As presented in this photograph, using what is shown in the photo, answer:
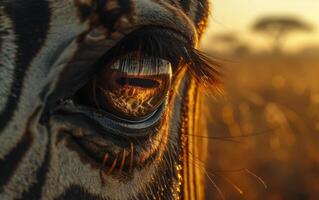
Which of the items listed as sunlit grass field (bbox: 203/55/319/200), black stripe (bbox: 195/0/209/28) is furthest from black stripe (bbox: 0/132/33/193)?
sunlit grass field (bbox: 203/55/319/200)

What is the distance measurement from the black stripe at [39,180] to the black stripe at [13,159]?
0.15ft

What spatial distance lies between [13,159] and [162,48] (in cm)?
41

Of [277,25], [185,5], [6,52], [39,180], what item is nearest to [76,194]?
[39,180]

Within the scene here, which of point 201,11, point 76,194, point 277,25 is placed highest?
point 277,25

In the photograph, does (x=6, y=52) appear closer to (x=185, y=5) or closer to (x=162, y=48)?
(x=162, y=48)

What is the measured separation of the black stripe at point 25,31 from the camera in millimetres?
1521

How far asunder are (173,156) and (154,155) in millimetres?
299

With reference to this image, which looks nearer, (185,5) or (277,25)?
(185,5)

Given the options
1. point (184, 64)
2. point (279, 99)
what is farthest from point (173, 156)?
point (279, 99)

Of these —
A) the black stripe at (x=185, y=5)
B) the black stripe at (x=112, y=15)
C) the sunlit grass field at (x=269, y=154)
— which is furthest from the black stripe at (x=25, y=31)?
the sunlit grass field at (x=269, y=154)

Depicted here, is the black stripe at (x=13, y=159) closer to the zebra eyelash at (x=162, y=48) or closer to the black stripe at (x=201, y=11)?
the zebra eyelash at (x=162, y=48)

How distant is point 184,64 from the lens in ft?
5.82

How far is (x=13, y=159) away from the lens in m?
1.49

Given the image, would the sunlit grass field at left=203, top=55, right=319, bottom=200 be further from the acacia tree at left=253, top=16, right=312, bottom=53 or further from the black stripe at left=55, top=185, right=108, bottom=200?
the acacia tree at left=253, top=16, right=312, bottom=53
